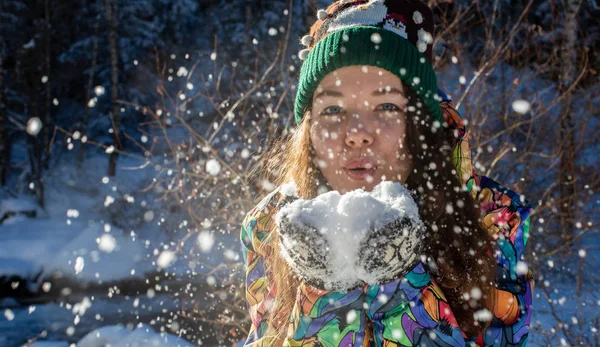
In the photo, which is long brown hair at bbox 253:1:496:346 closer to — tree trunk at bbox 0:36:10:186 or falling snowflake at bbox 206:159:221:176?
falling snowflake at bbox 206:159:221:176

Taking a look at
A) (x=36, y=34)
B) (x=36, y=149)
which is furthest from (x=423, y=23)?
(x=36, y=34)

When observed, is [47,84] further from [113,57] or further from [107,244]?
[107,244]

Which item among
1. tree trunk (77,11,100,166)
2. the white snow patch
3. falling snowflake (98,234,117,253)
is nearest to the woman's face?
the white snow patch

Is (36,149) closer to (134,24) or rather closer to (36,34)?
(36,34)

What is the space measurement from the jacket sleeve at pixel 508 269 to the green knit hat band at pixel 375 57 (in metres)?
0.41

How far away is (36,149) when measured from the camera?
17.2 meters

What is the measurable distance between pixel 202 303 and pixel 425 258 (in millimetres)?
8470

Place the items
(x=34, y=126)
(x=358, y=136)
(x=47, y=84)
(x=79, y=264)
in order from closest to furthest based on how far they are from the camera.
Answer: (x=358, y=136)
(x=79, y=264)
(x=34, y=126)
(x=47, y=84)

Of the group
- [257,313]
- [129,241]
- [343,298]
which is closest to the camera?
[343,298]

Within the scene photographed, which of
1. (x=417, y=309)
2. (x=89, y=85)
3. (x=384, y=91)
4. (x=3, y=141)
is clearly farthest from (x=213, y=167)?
(x=89, y=85)

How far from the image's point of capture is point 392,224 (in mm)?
1236

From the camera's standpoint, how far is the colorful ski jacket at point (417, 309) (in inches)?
54.1

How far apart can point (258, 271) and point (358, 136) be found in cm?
71

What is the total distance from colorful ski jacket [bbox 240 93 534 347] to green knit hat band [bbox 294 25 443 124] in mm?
343
